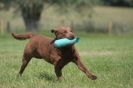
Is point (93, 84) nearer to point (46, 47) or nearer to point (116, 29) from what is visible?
point (46, 47)

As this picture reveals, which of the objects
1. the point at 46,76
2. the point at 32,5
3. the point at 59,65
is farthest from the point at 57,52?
the point at 32,5

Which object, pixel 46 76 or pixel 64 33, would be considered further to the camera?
pixel 46 76

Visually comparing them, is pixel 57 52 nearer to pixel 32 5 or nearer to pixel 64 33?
pixel 64 33

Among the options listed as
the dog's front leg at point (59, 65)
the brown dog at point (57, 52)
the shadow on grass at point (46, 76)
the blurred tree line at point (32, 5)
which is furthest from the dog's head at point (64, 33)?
the blurred tree line at point (32, 5)

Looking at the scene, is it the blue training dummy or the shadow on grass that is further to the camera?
the shadow on grass

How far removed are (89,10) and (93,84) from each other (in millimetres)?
28414

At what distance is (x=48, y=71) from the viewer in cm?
1190

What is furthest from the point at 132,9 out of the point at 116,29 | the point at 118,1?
the point at 116,29

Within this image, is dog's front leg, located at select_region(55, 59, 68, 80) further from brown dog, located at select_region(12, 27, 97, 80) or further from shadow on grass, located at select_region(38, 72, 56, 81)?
shadow on grass, located at select_region(38, 72, 56, 81)

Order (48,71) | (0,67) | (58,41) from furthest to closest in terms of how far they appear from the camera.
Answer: (0,67), (48,71), (58,41)

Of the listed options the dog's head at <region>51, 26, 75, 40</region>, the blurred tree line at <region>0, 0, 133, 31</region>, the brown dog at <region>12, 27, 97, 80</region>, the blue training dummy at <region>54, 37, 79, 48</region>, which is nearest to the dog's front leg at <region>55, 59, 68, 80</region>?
the brown dog at <region>12, 27, 97, 80</region>

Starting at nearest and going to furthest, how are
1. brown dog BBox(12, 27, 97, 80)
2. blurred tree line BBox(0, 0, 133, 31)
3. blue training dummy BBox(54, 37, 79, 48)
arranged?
blue training dummy BBox(54, 37, 79, 48) < brown dog BBox(12, 27, 97, 80) < blurred tree line BBox(0, 0, 133, 31)

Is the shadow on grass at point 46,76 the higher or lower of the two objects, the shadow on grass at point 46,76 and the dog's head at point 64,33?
the lower

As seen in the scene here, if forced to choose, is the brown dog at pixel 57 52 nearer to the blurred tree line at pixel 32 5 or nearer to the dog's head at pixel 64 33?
Result: the dog's head at pixel 64 33
